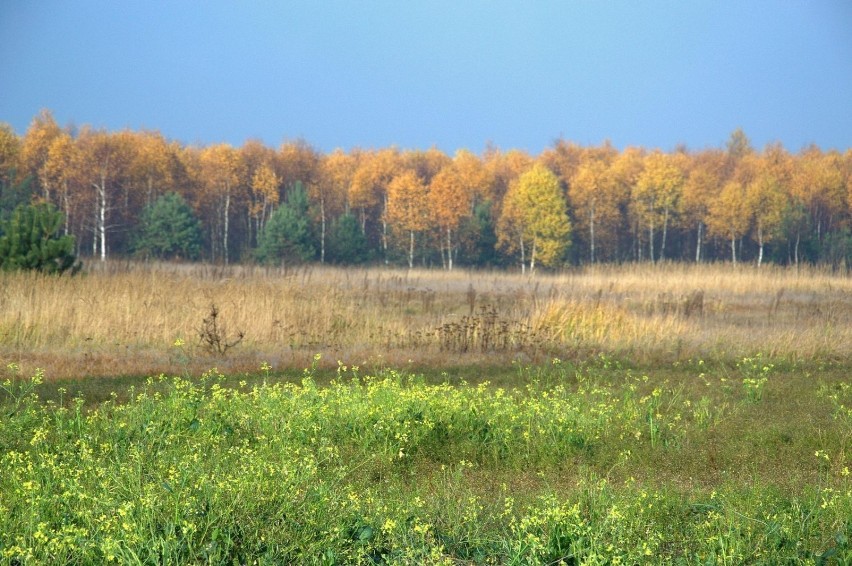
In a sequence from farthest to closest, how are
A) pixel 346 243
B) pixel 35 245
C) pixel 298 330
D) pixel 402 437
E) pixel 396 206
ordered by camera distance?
1. pixel 396 206
2. pixel 346 243
3. pixel 35 245
4. pixel 298 330
5. pixel 402 437

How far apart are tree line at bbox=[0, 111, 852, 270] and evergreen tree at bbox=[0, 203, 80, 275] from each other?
24.2m

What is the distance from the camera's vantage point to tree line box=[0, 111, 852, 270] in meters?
48.1

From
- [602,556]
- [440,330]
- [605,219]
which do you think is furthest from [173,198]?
[602,556]

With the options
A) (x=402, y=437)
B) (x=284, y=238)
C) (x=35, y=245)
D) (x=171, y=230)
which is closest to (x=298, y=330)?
(x=35, y=245)

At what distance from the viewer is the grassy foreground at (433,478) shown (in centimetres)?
454

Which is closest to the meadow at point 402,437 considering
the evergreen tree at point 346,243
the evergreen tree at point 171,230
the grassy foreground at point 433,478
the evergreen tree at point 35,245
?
the grassy foreground at point 433,478

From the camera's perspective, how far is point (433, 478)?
6633mm

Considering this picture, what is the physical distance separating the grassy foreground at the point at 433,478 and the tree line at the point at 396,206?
111 ft

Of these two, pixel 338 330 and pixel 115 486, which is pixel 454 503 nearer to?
pixel 115 486

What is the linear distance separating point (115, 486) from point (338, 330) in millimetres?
9230

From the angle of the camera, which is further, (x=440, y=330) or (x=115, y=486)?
(x=440, y=330)

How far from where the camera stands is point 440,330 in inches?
520

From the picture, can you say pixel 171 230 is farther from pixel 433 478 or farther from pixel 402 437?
pixel 433 478

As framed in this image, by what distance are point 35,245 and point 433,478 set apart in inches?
Result: 490
